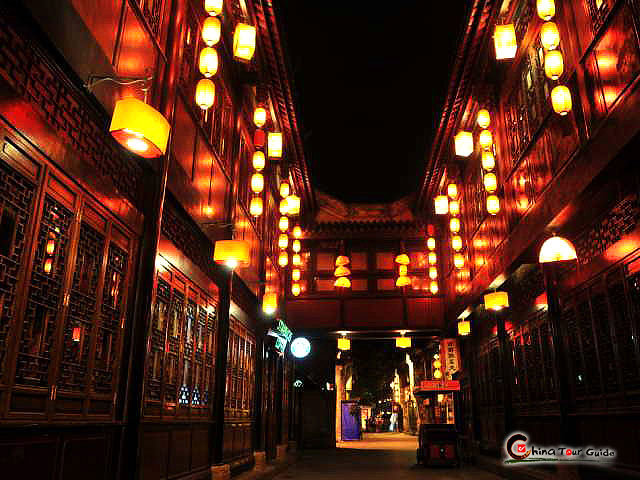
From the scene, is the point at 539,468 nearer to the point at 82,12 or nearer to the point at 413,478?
the point at 413,478

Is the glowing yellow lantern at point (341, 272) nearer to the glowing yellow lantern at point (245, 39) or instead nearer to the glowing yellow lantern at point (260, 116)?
the glowing yellow lantern at point (260, 116)

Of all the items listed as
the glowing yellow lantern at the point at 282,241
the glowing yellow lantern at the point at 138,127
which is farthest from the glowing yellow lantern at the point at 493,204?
the glowing yellow lantern at the point at 138,127

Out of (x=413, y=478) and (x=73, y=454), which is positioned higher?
(x=73, y=454)

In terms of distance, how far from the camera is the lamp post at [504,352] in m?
12.7

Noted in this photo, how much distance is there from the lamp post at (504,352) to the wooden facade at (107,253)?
21.1 feet

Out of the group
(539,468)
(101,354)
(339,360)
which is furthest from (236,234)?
(339,360)

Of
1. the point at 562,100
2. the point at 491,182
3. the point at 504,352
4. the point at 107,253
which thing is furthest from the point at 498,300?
the point at 107,253

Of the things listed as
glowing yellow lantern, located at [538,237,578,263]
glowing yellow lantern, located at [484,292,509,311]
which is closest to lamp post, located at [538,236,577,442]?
glowing yellow lantern, located at [538,237,578,263]

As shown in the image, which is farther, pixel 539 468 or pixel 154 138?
pixel 539 468

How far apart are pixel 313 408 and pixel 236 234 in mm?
14505

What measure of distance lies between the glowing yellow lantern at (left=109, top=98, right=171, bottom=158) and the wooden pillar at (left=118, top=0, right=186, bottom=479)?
138 cm

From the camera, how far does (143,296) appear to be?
623 cm

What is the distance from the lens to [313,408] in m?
23.8

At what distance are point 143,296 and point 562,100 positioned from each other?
6.23m
